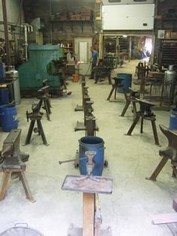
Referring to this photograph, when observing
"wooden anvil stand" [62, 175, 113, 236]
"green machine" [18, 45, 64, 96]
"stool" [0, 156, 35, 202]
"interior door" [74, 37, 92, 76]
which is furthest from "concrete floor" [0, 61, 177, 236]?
"interior door" [74, 37, 92, 76]

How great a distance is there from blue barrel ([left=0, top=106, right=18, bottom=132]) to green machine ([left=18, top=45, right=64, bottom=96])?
8.96 ft

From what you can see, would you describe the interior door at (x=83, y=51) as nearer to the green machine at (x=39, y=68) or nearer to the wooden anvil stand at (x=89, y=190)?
the green machine at (x=39, y=68)

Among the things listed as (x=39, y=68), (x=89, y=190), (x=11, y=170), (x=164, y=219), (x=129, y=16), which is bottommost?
(x=164, y=219)

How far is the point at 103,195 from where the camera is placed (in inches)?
115

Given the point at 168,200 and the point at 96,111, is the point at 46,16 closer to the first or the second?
the point at 96,111

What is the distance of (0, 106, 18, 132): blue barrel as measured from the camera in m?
4.77

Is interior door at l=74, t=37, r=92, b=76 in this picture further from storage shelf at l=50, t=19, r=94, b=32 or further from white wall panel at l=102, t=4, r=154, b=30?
white wall panel at l=102, t=4, r=154, b=30

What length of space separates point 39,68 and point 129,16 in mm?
5404

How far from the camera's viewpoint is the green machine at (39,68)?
7.42 m

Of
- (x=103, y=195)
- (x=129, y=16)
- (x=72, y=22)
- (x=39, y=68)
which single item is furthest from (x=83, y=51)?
(x=103, y=195)

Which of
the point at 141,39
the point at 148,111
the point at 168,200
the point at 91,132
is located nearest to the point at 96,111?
the point at 148,111

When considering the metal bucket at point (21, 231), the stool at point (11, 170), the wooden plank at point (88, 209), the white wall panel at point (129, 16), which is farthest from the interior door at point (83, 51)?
the wooden plank at point (88, 209)

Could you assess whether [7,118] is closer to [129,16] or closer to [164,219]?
[164,219]

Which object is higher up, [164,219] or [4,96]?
[4,96]
